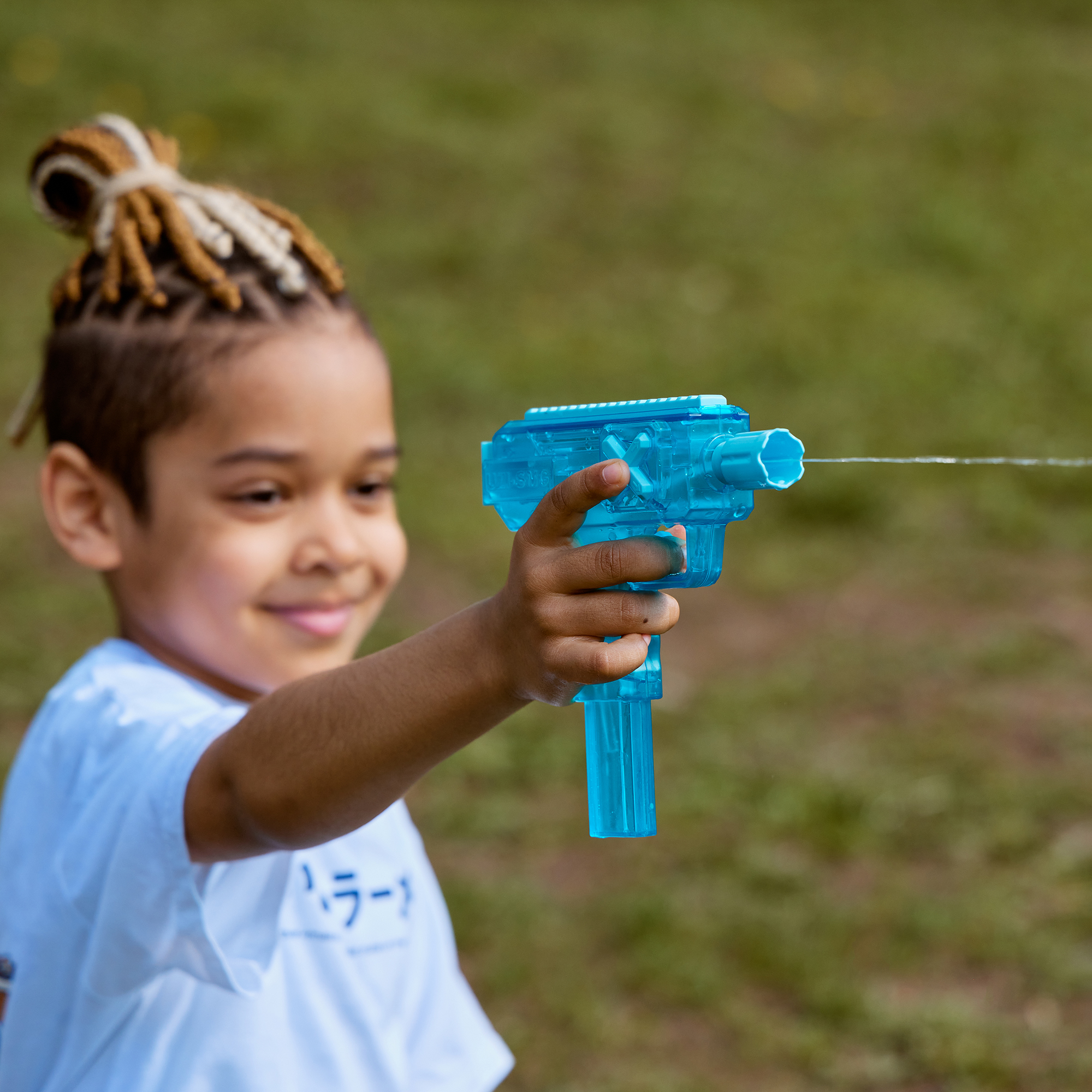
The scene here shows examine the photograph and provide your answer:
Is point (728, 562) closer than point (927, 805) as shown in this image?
No

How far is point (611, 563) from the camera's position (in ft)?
3.69

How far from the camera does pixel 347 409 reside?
1718 mm

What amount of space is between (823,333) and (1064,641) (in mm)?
2256

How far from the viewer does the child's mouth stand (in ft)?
5.68

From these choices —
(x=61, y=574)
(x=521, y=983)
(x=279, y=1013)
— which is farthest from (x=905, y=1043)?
(x=61, y=574)

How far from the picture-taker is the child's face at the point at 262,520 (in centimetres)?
169

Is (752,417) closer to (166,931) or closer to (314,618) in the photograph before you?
(314,618)

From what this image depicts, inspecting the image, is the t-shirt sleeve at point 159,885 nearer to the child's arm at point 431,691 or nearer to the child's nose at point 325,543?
the child's arm at point 431,691

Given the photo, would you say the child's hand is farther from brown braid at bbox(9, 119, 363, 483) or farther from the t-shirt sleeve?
brown braid at bbox(9, 119, 363, 483)

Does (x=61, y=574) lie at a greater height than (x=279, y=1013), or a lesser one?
greater

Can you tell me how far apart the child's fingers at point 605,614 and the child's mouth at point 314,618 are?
0.63 m

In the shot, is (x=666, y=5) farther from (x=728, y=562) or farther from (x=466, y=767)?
(x=466, y=767)

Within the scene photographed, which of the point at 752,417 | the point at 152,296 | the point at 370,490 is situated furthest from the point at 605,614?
the point at 752,417

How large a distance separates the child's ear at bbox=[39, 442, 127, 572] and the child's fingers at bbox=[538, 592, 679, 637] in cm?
80
